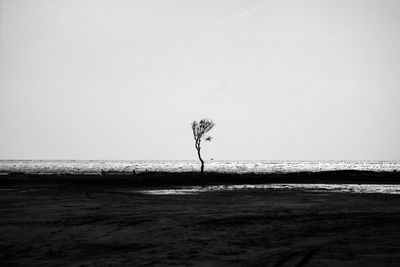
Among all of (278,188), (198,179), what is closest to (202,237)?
(278,188)

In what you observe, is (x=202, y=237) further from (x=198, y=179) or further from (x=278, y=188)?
(x=198, y=179)

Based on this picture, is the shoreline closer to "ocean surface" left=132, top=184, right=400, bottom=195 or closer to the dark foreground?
"ocean surface" left=132, top=184, right=400, bottom=195

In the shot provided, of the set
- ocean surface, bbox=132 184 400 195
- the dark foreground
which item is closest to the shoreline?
ocean surface, bbox=132 184 400 195

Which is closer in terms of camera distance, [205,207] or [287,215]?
[287,215]

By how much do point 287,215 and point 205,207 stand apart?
505cm

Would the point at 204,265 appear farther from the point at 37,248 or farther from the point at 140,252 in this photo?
the point at 37,248

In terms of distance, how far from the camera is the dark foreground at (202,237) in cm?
985

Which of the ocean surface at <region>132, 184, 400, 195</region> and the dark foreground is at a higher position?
the dark foreground

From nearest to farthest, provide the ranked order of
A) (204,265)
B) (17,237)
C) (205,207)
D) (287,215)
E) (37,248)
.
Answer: (204,265) < (37,248) < (17,237) < (287,215) < (205,207)

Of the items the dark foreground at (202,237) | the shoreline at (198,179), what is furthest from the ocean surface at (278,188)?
the dark foreground at (202,237)

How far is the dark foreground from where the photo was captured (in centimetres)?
985

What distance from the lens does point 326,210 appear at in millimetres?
19625

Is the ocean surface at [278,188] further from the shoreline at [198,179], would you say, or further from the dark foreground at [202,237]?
the dark foreground at [202,237]

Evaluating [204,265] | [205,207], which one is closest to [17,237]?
[204,265]
